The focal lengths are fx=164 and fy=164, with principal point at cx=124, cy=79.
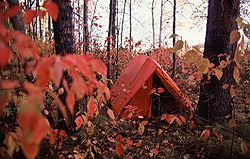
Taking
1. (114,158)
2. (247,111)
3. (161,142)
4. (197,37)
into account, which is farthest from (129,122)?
(197,37)

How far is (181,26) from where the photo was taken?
25250 millimetres

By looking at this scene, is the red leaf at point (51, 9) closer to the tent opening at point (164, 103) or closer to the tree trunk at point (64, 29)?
the tree trunk at point (64, 29)

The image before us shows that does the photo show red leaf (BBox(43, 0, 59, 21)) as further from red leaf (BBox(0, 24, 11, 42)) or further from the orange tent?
the orange tent

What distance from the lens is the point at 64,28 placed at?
9.30 feet

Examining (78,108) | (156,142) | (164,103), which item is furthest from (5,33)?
(164,103)

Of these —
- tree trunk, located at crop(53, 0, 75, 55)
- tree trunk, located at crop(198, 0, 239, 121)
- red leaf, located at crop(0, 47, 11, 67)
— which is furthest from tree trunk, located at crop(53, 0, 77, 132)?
tree trunk, located at crop(198, 0, 239, 121)

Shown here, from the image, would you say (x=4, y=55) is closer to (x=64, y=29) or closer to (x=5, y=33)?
(x=5, y=33)

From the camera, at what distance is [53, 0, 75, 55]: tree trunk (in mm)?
2768

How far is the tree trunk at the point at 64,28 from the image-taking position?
2768 millimetres

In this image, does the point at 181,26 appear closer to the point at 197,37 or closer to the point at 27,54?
the point at 197,37

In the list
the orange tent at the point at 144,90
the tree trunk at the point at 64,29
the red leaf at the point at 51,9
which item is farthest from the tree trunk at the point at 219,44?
the red leaf at the point at 51,9

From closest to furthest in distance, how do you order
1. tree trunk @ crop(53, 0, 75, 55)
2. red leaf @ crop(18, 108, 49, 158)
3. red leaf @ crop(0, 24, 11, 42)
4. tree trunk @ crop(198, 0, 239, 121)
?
1. red leaf @ crop(18, 108, 49, 158)
2. red leaf @ crop(0, 24, 11, 42)
3. tree trunk @ crop(53, 0, 75, 55)
4. tree trunk @ crop(198, 0, 239, 121)

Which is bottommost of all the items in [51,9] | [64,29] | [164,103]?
[164,103]

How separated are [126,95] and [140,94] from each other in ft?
1.19
